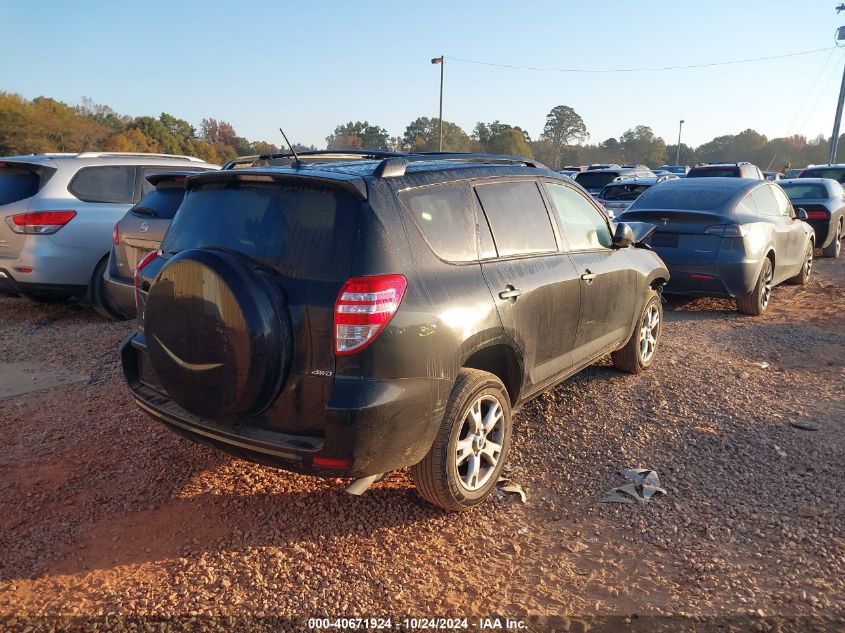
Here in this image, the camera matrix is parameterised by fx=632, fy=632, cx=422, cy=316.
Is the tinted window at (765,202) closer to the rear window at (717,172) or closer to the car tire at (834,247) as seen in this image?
the car tire at (834,247)

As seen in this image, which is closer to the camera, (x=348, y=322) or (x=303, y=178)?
(x=348, y=322)

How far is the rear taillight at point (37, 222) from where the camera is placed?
6723 mm

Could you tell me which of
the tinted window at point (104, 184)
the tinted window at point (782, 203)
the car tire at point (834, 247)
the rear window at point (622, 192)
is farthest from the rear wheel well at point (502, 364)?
the car tire at point (834, 247)

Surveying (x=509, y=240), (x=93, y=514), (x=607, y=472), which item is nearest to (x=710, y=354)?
(x=607, y=472)

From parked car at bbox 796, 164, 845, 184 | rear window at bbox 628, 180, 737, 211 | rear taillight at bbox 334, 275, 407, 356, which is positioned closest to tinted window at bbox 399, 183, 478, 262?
rear taillight at bbox 334, 275, 407, 356

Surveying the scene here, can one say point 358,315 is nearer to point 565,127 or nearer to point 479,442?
point 479,442

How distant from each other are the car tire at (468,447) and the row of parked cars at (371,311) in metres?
0.01

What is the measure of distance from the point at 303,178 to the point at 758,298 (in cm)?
661

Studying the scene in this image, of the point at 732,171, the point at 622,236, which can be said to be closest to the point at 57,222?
the point at 622,236

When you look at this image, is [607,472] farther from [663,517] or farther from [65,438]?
[65,438]

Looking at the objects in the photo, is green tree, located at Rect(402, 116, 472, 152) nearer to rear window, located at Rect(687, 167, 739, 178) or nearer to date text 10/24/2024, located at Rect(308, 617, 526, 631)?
rear window, located at Rect(687, 167, 739, 178)

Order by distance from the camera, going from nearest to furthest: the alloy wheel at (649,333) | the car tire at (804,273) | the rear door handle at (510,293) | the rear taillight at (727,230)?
the rear door handle at (510,293) → the alloy wheel at (649,333) → the rear taillight at (727,230) → the car tire at (804,273)

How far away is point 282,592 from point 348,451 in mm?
663

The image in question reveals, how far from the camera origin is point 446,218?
324 centimetres
